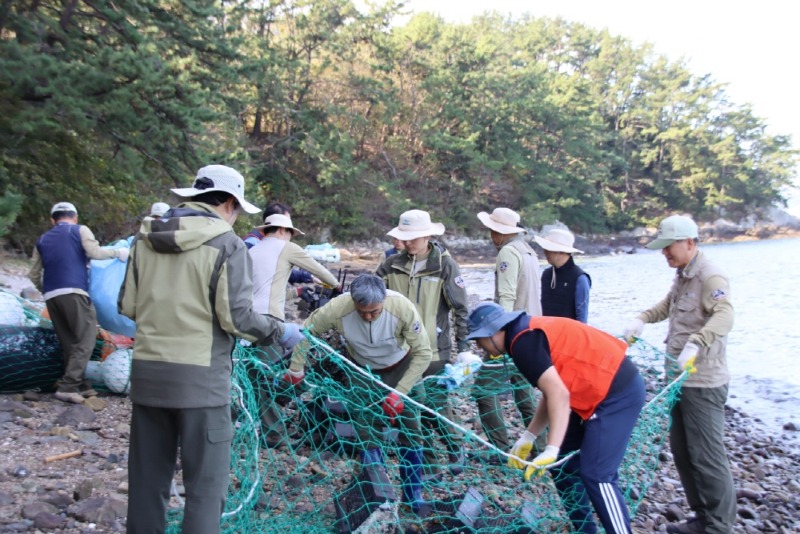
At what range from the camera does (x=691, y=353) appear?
3.34m

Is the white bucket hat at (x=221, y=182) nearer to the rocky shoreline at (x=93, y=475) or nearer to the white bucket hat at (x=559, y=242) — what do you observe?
the rocky shoreline at (x=93, y=475)

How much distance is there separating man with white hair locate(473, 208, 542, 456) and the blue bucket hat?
1159 millimetres

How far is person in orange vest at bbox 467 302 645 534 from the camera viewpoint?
275cm

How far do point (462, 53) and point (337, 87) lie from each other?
10210 mm

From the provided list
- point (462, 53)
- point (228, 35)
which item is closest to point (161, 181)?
point (228, 35)

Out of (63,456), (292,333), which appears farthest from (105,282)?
(292,333)

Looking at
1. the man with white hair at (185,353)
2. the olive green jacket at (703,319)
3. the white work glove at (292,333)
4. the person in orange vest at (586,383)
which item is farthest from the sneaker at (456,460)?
the man with white hair at (185,353)

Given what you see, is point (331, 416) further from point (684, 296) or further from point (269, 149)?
point (269, 149)

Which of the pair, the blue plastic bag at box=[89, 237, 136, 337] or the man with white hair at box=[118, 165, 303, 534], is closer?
the man with white hair at box=[118, 165, 303, 534]

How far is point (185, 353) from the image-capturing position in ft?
7.93

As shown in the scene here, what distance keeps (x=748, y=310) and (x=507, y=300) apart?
1679cm

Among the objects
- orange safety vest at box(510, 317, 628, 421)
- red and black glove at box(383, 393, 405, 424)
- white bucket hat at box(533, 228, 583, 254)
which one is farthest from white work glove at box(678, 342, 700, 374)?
red and black glove at box(383, 393, 405, 424)

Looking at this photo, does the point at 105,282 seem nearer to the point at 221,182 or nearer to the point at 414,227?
the point at 414,227

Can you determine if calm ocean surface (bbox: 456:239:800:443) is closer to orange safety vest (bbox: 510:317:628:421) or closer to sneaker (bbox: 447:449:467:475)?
sneaker (bbox: 447:449:467:475)
